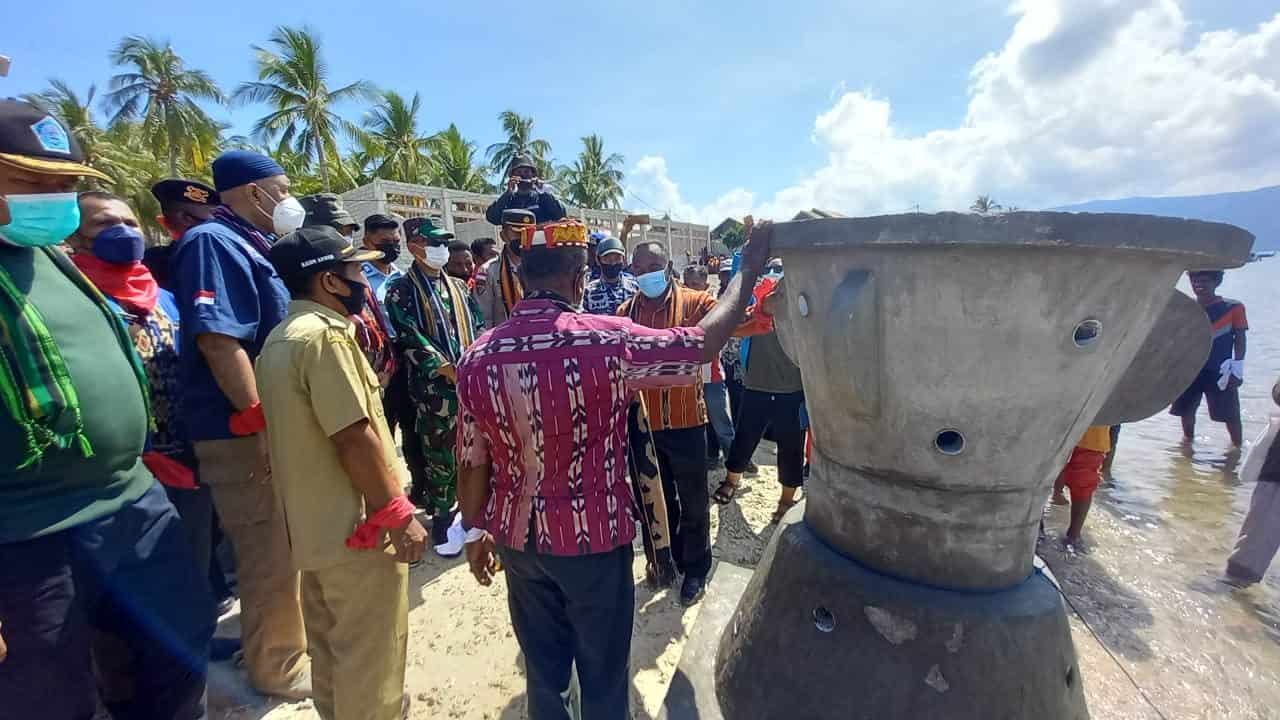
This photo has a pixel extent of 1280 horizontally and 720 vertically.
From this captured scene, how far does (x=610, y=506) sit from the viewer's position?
1.73 metres

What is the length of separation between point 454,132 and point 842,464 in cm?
2812

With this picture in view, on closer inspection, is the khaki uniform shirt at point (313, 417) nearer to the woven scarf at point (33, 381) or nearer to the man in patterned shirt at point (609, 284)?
the woven scarf at point (33, 381)

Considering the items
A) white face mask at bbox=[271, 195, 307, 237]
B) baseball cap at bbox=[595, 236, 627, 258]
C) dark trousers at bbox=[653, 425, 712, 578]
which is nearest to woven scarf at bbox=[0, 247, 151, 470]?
white face mask at bbox=[271, 195, 307, 237]

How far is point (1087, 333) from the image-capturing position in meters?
1.37

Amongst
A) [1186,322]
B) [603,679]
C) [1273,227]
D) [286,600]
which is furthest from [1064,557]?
[1273,227]

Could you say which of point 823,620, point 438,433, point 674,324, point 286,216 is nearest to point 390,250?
point 438,433

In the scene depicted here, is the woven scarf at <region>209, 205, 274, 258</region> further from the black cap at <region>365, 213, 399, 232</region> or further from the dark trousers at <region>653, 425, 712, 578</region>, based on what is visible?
the dark trousers at <region>653, 425, 712, 578</region>

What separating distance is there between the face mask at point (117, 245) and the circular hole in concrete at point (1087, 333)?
3290 millimetres

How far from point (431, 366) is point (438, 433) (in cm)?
46

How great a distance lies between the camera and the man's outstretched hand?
5.42 ft

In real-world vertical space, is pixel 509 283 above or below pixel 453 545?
above

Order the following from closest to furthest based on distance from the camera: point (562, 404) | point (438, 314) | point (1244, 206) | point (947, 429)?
point (947, 429)
point (562, 404)
point (438, 314)
point (1244, 206)

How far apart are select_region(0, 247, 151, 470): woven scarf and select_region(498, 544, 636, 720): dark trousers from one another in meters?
1.22

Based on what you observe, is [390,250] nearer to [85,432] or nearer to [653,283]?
[653,283]
